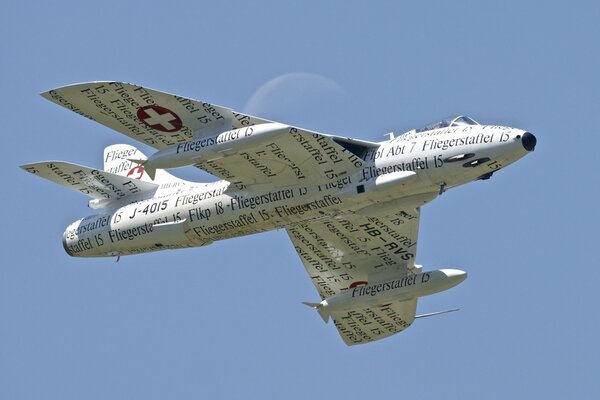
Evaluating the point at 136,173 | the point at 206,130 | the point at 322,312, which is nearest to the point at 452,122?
the point at 206,130

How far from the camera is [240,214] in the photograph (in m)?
46.3

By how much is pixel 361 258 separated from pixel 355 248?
1.75ft

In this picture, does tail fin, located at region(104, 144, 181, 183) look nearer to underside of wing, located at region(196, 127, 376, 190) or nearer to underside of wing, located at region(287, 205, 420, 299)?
underside of wing, located at region(287, 205, 420, 299)

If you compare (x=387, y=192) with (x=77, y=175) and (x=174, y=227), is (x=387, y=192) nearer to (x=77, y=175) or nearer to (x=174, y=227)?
(x=174, y=227)

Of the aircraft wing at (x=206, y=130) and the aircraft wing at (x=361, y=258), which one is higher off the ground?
the aircraft wing at (x=206, y=130)

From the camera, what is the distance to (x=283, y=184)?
4547 cm

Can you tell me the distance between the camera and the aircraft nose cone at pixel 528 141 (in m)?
43.0

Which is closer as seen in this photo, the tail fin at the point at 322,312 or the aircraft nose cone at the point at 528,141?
the aircraft nose cone at the point at 528,141

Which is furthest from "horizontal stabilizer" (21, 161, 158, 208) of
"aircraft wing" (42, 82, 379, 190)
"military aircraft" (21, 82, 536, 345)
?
"aircraft wing" (42, 82, 379, 190)

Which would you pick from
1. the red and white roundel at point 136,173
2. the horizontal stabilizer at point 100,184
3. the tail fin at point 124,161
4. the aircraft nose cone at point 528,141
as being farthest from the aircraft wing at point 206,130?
the tail fin at point 124,161

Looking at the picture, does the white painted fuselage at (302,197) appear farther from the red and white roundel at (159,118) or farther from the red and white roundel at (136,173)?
the red and white roundel at (159,118)

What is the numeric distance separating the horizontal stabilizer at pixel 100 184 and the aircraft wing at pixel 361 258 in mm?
5241

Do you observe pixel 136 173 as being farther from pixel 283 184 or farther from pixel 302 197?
pixel 302 197

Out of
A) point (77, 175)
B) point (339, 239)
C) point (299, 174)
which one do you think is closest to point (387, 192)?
point (299, 174)
